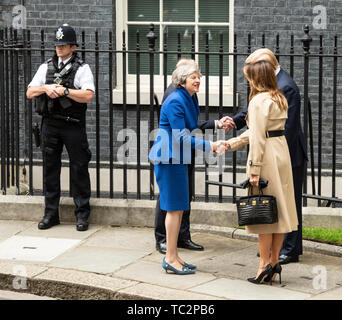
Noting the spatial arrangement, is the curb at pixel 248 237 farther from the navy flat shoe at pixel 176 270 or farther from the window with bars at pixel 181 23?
the window with bars at pixel 181 23

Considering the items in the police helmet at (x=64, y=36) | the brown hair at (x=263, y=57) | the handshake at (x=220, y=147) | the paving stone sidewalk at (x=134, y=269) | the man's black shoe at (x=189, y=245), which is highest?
the police helmet at (x=64, y=36)

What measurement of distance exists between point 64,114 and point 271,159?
98.1 inches

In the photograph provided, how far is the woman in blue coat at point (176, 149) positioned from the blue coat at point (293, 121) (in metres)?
0.70

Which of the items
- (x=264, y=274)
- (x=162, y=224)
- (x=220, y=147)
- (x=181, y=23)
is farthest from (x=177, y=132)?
(x=181, y=23)

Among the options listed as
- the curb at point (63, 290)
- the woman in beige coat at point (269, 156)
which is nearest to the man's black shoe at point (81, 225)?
the curb at point (63, 290)

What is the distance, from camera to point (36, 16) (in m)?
10.4

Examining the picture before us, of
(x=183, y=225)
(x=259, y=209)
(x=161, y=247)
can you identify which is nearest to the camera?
(x=259, y=209)

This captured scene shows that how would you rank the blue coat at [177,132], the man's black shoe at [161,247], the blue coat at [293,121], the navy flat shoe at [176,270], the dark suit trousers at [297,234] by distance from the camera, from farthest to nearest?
the man's black shoe at [161,247], the dark suit trousers at [297,234], the blue coat at [293,121], the navy flat shoe at [176,270], the blue coat at [177,132]

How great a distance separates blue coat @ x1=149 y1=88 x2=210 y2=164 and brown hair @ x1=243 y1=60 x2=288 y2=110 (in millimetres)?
606

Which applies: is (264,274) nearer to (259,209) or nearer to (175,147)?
(259,209)

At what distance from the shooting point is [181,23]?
33.9 ft

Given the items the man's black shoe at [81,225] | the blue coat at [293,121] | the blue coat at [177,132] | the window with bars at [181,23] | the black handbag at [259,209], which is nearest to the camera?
the black handbag at [259,209]

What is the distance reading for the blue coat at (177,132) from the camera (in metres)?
6.46
